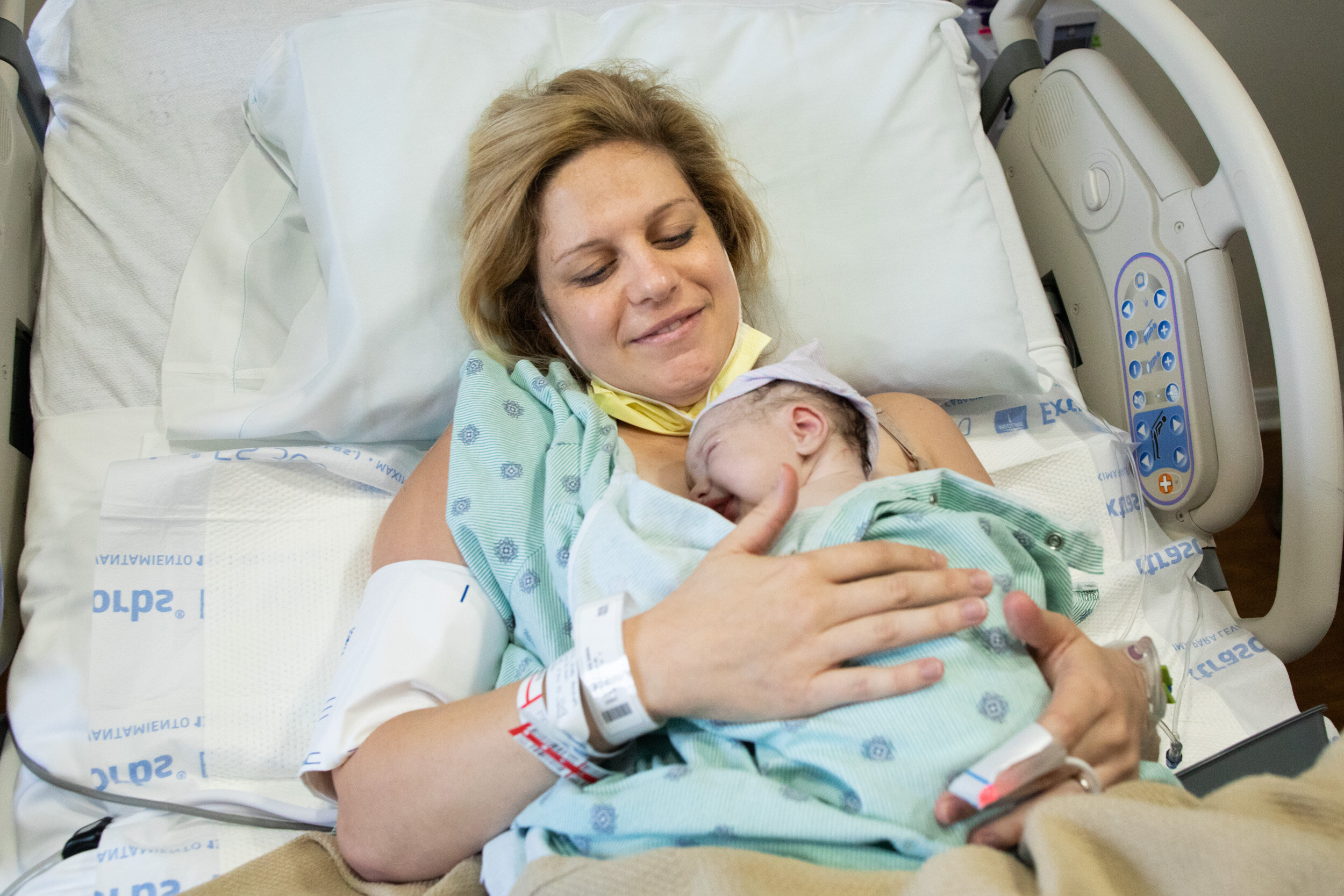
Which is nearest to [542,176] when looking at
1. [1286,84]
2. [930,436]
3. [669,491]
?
[669,491]

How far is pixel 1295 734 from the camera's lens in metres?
1.28

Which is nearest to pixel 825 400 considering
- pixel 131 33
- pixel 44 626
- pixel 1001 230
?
pixel 1001 230

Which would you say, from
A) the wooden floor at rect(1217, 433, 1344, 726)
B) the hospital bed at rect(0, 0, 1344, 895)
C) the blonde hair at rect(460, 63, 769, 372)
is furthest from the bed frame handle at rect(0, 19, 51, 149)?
the wooden floor at rect(1217, 433, 1344, 726)

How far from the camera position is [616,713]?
39.8 inches

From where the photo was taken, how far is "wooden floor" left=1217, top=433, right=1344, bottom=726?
2.48m

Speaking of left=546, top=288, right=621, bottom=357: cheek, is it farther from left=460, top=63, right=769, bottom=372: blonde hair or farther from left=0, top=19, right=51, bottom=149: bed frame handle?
left=0, top=19, right=51, bottom=149: bed frame handle

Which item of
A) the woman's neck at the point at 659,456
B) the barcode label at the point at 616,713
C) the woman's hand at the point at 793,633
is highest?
the woman's neck at the point at 659,456

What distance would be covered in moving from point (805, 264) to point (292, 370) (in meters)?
0.98

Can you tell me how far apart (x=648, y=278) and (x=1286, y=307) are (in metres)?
1.00

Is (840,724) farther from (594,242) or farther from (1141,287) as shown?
(1141,287)

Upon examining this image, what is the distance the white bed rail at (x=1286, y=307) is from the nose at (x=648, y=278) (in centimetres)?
93

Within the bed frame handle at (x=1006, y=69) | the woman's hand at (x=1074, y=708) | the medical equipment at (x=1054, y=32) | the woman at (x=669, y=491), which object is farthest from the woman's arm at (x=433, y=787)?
the medical equipment at (x=1054, y=32)

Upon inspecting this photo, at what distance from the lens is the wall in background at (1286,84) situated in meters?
2.60

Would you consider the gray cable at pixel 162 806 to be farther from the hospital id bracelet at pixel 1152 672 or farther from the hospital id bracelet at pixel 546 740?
the hospital id bracelet at pixel 1152 672
